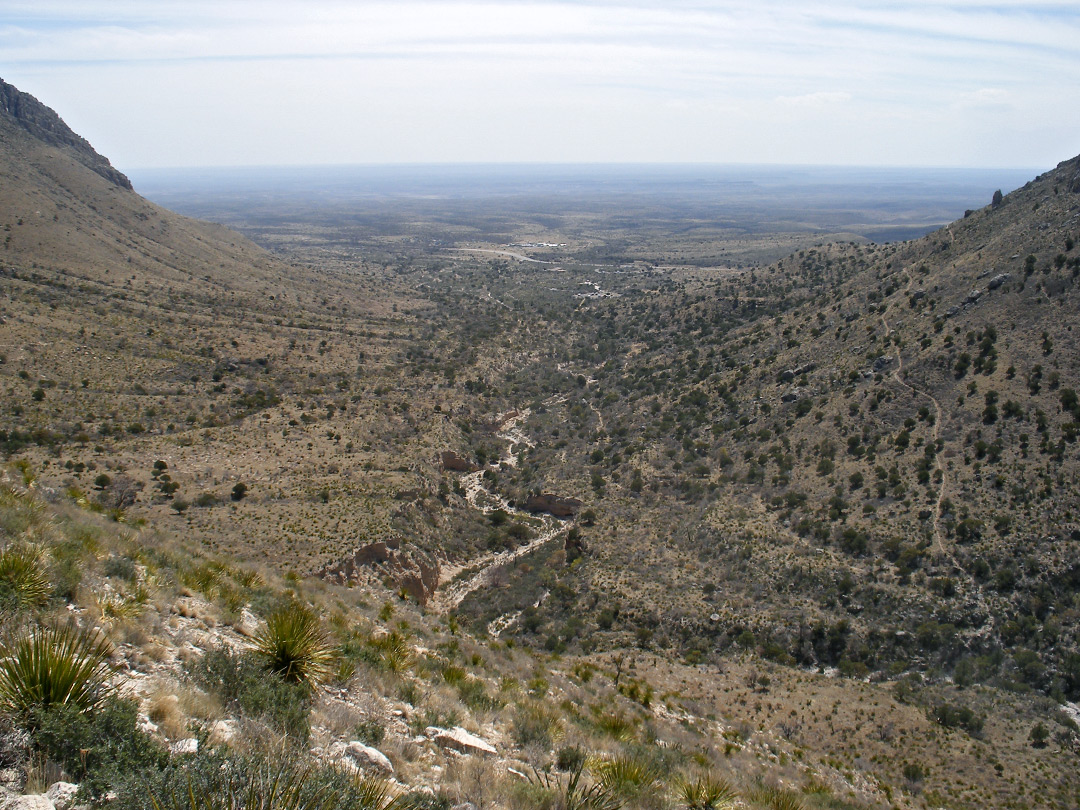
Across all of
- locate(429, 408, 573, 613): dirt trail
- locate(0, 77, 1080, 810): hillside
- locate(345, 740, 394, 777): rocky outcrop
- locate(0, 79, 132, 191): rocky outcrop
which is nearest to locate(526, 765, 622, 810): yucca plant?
locate(0, 77, 1080, 810): hillside

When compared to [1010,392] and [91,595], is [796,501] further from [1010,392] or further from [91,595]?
[91,595]

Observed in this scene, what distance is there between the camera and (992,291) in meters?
33.6

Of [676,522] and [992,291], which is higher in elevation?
[992,291]

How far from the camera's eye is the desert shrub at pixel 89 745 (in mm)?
4246

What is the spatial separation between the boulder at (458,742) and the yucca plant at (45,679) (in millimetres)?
3930

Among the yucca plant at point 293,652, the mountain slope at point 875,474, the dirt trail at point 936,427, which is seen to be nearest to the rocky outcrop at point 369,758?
the yucca plant at point 293,652

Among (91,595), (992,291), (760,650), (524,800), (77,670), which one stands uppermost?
(992,291)

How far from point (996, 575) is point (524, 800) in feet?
69.4

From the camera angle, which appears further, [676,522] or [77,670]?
[676,522]

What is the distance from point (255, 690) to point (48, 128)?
95918mm

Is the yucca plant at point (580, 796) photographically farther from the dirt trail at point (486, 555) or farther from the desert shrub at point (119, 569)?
the dirt trail at point (486, 555)

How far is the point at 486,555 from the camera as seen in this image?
28562 millimetres

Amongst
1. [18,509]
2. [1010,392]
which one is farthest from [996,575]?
[18,509]

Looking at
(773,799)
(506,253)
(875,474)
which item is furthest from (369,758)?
(506,253)
